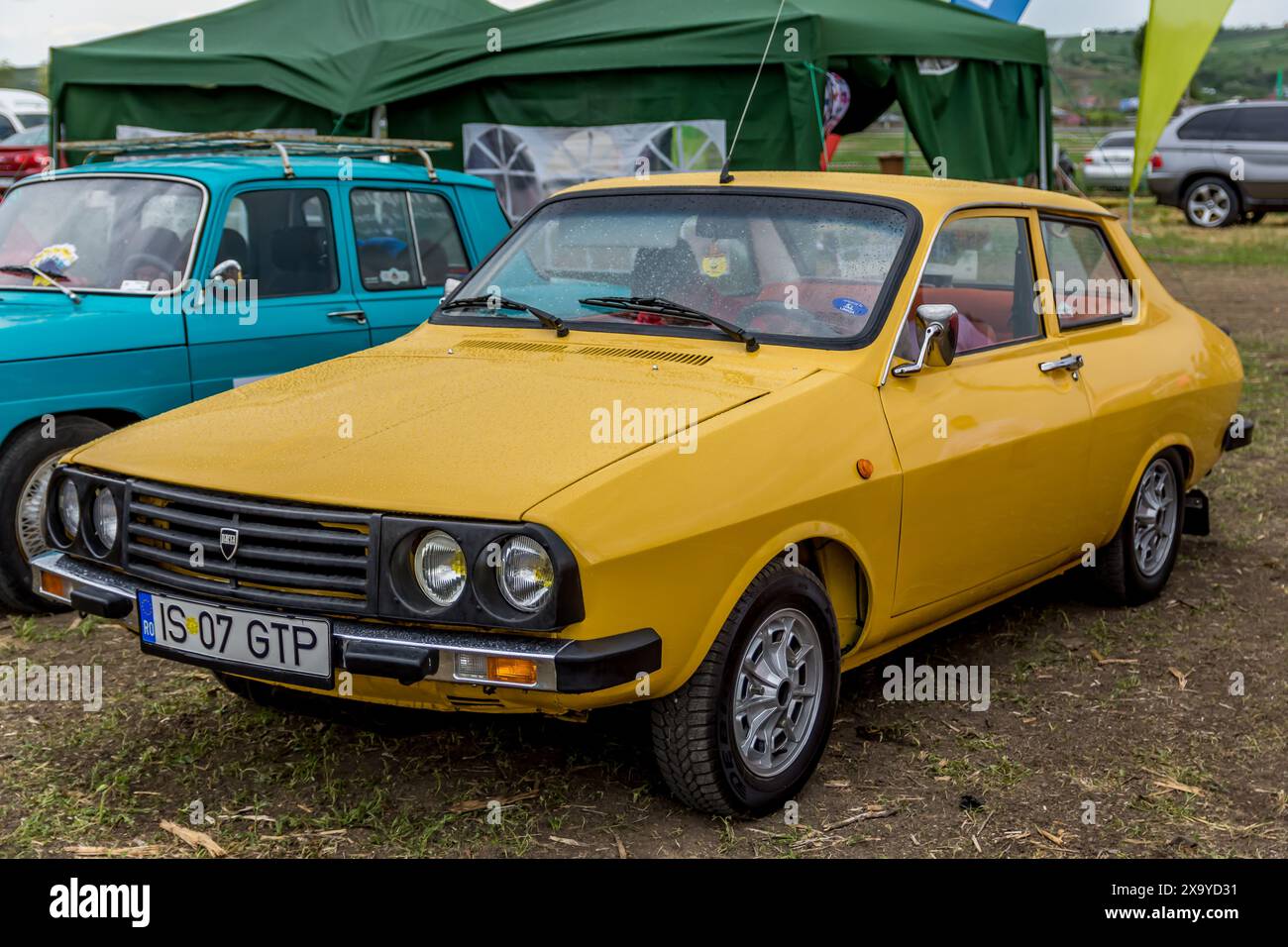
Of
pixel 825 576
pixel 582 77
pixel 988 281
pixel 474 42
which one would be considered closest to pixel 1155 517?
pixel 988 281

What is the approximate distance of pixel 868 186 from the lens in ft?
15.2

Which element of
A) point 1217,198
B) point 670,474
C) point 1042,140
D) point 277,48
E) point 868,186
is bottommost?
point 670,474

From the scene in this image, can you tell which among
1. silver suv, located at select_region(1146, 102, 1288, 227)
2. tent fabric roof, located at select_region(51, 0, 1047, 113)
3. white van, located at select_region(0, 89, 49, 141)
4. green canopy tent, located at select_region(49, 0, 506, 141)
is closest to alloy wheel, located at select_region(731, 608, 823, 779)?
tent fabric roof, located at select_region(51, 0, 1047, 113)

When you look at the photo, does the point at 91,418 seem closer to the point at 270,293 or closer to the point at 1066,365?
the point at 270,293

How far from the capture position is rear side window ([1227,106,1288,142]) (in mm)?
23891

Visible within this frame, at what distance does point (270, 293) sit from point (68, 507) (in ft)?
8.67

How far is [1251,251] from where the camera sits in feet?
68.1

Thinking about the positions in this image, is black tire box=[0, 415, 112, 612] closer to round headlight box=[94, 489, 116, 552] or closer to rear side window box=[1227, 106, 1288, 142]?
round headlight box=[94, 489, 116, 552]

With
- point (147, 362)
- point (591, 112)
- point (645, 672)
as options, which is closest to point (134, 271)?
point (147, 362)

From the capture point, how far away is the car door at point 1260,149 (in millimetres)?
23891

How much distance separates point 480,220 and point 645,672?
473 centimetres

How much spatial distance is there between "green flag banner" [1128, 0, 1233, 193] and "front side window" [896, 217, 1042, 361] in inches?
203

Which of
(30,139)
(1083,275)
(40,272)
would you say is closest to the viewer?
(1083,275)

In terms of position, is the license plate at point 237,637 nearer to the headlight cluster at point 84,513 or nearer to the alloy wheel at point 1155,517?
the headlight cluster at point 84,513
